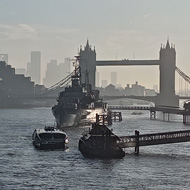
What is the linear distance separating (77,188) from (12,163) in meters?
11.8

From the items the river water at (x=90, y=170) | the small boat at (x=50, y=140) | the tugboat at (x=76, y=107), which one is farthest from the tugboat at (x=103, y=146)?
the tugboat at (x=76, y=107)

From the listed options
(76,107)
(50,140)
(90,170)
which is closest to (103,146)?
(90,170)

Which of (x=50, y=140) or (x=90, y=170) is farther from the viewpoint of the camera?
(x=50, y=140)

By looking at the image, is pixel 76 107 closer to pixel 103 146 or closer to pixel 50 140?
pixel 50 140

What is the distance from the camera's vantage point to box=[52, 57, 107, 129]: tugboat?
97188 millimetres

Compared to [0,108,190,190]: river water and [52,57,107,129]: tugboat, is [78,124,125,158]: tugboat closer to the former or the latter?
[0,108,190,190]: river water

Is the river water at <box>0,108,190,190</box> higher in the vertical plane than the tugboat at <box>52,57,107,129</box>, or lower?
Answer: lower

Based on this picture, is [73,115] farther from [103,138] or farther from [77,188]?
[77,188]

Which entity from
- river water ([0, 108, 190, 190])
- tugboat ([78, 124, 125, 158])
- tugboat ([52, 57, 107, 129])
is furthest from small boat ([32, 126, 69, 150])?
tugboat ([52, 57, 107, 129])

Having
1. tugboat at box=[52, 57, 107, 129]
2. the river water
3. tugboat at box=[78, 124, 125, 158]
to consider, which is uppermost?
tugboat at box=[52, 57, 107, 129]

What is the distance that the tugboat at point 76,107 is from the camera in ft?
319

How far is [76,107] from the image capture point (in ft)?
325

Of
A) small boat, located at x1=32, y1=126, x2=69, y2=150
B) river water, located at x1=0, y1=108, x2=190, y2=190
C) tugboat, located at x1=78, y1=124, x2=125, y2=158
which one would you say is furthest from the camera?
small boat, located at x1=32, y1=126, x2=69, y2=150

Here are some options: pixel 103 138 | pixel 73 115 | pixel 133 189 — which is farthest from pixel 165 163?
pixel 73 115
